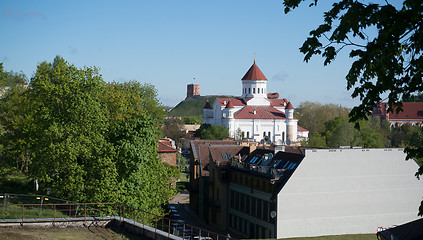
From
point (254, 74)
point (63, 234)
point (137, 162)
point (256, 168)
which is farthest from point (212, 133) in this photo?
point (63, 234)

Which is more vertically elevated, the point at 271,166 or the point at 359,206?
the point at 271,166

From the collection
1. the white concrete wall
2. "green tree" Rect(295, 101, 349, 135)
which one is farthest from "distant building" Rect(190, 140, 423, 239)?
"green tree" Rect(295, 101, 349, 135)

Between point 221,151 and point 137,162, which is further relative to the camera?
point 221,151

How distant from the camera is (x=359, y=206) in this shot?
4081 cm

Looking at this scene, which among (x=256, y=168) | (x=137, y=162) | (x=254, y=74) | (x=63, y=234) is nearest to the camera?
(x=63, y=234)

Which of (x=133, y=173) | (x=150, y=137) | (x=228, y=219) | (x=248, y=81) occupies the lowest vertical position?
(x=228, y=219)

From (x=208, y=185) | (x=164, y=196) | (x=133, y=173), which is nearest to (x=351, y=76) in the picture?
(x=133, y=173)

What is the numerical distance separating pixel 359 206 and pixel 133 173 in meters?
19.0

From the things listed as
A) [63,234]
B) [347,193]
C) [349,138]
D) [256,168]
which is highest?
[349,138]

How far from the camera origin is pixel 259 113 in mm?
148375

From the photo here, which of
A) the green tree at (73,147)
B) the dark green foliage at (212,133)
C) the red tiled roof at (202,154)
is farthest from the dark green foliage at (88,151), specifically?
the dark green foliage at (212,133)

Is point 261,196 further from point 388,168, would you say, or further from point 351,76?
point 351,76

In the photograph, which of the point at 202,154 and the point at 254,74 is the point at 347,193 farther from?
the point at 254,74

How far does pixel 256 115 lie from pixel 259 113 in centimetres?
159
